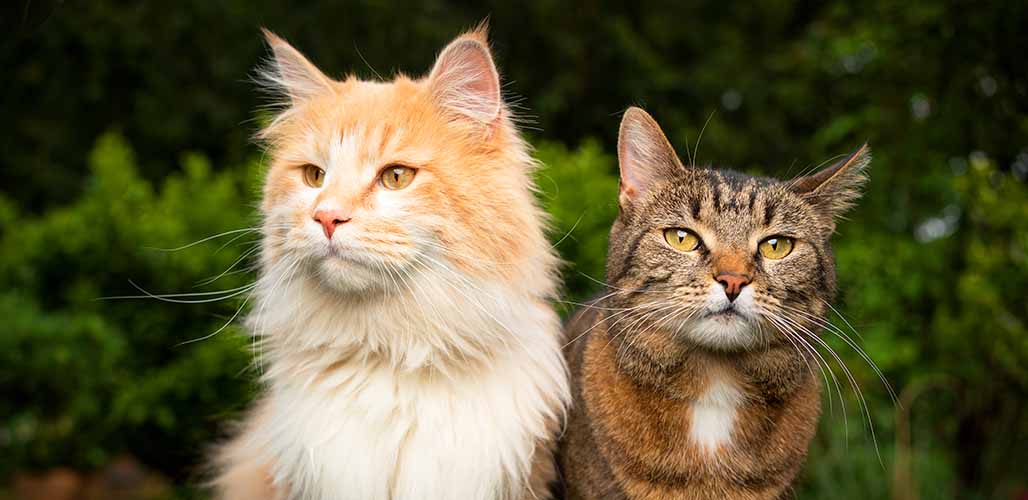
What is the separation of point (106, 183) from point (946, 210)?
4.83 metres

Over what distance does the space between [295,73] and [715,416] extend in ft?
5.45

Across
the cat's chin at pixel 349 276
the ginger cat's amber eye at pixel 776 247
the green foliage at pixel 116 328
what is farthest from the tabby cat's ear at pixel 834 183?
the green foliage at pixel 116 328

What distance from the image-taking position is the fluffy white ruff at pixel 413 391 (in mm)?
2424

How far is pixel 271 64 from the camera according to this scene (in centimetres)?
300

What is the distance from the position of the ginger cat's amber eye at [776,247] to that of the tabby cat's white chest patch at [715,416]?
350 mm

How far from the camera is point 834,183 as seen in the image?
2.41m

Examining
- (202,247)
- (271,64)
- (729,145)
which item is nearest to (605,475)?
(271,64)

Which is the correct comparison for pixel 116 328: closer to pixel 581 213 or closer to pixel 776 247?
pixel 581 213

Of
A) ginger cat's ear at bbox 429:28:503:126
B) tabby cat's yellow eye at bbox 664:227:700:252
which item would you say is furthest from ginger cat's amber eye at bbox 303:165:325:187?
tabby cat's yellow eye at bbox 664:227:700:252

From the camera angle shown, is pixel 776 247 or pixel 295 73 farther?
pixel 295 73

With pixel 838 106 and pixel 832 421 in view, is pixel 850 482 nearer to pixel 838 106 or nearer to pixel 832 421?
pixel 832 421

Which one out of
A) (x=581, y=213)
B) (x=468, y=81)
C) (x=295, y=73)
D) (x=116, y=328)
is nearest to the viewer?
(x=468, y=81)

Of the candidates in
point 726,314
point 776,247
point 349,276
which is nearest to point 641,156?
point 776,247

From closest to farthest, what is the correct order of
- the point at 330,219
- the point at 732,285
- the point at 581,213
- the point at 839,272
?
the point at 732,285
the point at 330,219
the point at 581,213
the point at 839,272
